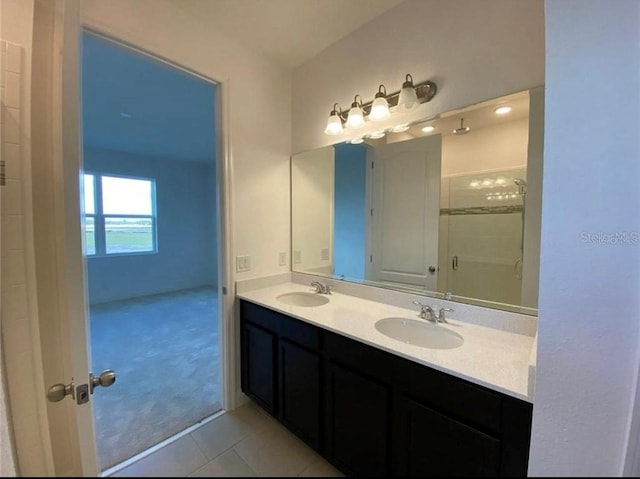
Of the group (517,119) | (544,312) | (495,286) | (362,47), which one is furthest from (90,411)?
(362,47)

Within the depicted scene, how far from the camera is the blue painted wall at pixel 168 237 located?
14.3 feet

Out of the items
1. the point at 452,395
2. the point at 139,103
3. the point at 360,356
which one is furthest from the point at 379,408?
the point at 139,103

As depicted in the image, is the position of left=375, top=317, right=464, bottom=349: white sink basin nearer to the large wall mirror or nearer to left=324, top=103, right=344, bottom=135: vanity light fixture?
the large wall mirror

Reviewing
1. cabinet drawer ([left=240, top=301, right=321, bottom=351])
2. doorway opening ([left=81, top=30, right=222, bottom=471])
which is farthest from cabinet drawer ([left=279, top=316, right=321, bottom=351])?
doorway opening ([left=81, top=30, right=222, bottom=471])

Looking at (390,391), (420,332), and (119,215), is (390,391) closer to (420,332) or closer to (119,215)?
(420,332)

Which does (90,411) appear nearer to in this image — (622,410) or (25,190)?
(25,190)

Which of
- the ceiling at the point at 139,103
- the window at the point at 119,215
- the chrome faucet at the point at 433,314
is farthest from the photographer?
the window at the point at 119,215

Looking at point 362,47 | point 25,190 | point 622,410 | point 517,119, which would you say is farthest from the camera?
point 362,47

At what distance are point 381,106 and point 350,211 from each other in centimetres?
73

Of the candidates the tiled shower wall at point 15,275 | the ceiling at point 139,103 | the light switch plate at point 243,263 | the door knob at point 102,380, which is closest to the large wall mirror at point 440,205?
the light switch plate at point 243,263

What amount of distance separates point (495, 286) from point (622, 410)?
0.91 m

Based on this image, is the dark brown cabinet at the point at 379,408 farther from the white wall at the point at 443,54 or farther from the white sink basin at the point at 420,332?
the white wall at the point at 443,54

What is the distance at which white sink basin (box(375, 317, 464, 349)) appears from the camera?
1.29 m

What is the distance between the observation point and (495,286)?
1.33 metres
